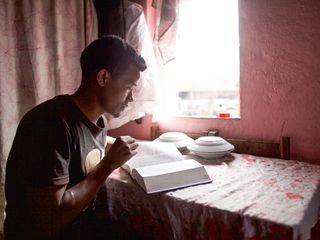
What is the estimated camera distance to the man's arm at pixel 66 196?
0.76 metres

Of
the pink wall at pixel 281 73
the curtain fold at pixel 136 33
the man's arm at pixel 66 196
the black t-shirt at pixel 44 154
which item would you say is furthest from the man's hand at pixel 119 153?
the pink wall at pixel 281 73

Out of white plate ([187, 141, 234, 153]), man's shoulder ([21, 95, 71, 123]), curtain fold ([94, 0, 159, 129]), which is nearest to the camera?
man's shoulder ([21, 95, 71, 123])

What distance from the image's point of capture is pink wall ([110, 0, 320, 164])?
122 cm

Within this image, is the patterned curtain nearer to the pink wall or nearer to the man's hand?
the man's hand

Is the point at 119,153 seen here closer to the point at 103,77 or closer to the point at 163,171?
the point at 163,171

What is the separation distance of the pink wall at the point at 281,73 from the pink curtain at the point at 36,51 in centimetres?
100

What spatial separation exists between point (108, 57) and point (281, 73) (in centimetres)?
88

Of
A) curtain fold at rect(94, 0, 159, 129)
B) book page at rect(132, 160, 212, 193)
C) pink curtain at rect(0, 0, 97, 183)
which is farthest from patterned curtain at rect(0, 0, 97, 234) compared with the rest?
book page at rect(132, 160, 212, 193)

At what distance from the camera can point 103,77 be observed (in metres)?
0.99

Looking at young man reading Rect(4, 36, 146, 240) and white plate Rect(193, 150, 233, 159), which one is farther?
white plate Rect(193, 150, 233, 159)

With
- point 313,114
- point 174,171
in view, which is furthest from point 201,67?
point 174,171

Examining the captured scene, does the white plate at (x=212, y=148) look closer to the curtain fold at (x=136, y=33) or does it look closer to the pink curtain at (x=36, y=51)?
the curtain fold at (x=136, y=33)

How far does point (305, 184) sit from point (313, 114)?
471 millimetres

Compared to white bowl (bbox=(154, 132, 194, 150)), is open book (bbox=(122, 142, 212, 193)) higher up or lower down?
lower down
